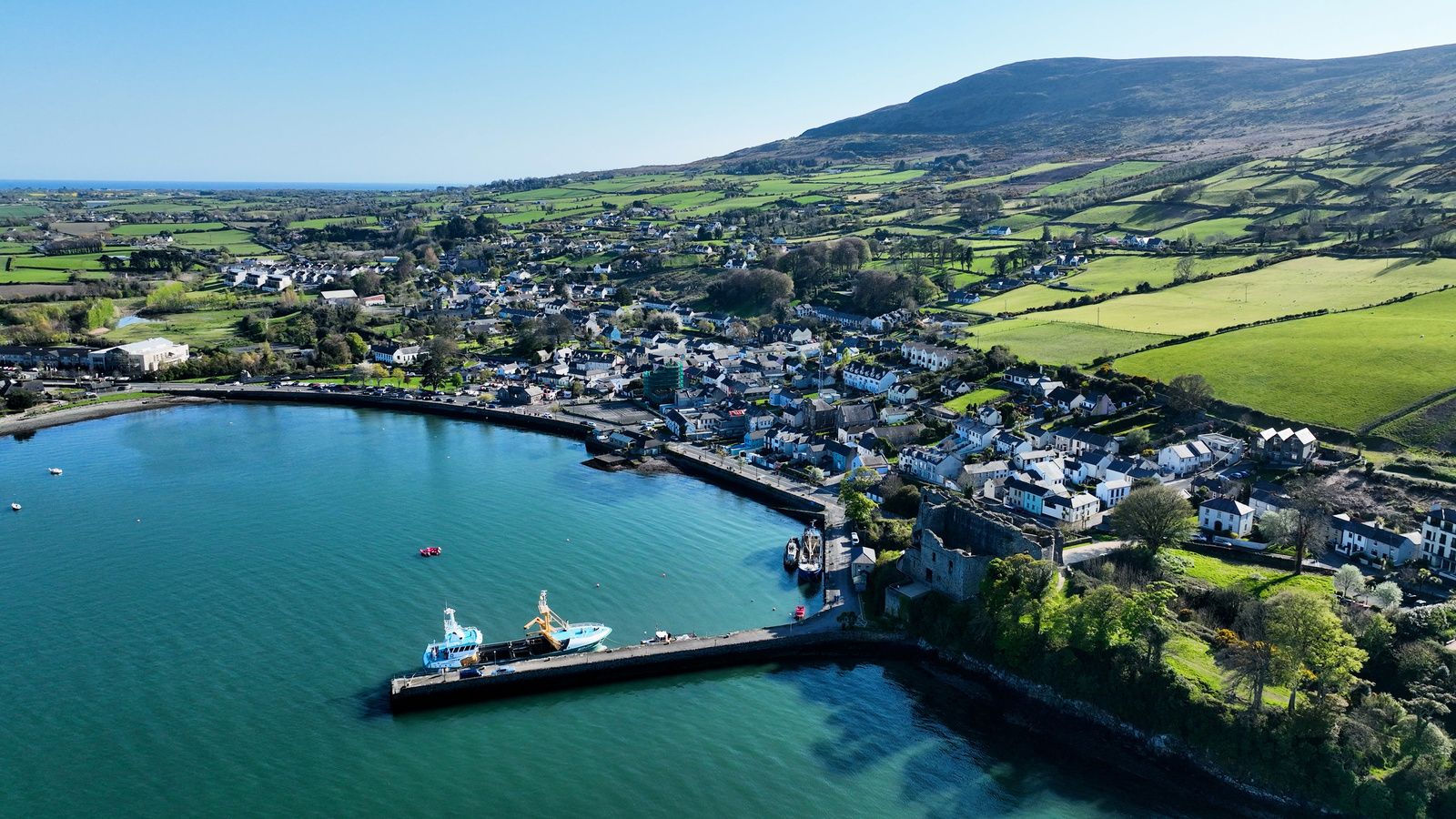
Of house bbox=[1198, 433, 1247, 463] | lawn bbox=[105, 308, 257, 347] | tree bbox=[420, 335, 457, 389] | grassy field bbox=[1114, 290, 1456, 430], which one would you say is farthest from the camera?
lawn bbox=[105, 308, 257, 347]

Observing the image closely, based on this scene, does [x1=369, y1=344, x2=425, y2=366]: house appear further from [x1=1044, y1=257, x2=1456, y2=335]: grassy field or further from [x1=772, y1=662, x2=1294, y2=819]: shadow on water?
[x1=772, y1=662, x2=1294, y2=819]: shadow on water

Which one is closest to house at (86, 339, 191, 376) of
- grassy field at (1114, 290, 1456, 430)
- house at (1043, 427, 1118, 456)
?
house at (1043, 427, 1118, 456)

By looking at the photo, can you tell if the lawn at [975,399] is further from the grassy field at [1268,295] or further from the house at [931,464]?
the grassy field at [1268,295]

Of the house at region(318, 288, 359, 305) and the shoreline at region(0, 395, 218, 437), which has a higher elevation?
the house at region(318, 288, 359, 305)

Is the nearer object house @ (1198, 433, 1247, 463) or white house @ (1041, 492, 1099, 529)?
white house @ (1041, 492, 1099, 529)

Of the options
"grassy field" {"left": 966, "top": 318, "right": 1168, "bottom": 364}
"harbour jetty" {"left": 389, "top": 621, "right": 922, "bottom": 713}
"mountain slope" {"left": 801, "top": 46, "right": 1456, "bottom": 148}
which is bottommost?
"harbour jetty" {"left": 389, "top": 621, "right": 922, "bottom": 713}

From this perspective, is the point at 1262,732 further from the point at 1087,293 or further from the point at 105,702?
the point at 1087,293
